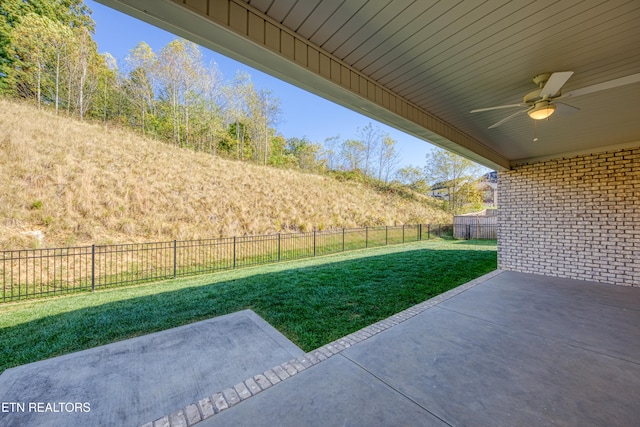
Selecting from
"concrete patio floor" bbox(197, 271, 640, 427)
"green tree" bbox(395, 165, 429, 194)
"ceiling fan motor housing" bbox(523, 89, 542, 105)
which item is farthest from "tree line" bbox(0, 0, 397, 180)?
"concrete patio floor" bbox(197, 271, 640, 427)

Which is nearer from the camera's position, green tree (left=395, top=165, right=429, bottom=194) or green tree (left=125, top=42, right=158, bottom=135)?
green tree (left=125, top=42, right=158, bottom=135)

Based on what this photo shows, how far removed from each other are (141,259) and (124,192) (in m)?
3.35

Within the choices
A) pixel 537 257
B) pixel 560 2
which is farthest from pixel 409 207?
pixel 560 2

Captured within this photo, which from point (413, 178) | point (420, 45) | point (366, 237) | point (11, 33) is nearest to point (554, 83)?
point (420, 45)

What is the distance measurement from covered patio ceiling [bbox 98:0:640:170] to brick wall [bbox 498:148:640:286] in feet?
7.43

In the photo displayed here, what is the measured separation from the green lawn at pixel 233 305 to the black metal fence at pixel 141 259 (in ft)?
2.34

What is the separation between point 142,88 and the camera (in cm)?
1409

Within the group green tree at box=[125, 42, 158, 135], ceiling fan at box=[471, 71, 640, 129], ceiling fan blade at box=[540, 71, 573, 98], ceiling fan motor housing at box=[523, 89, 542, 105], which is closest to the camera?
ceiling fan blade at box=[540, 71, 573, 98]

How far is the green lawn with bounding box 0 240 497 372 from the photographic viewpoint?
2.67m

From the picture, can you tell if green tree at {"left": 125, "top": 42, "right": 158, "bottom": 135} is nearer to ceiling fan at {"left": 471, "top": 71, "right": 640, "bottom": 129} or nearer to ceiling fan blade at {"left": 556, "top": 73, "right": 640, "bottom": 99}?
ceiling fan at {"left": 471, "top": 71, "right": 640, "bottom": 129}

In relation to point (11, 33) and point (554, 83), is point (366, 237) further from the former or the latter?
point (11, 33)

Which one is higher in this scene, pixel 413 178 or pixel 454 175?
pixel 413 178

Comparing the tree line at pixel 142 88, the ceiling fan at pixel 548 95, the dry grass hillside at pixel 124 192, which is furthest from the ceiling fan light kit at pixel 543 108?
the tree line at pixel 142 88

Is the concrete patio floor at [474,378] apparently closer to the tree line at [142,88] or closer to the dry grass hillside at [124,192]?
the dry grass hillside at [124,192]
